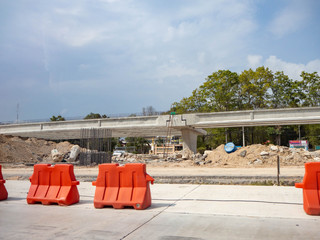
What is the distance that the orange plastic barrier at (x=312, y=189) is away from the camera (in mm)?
5762

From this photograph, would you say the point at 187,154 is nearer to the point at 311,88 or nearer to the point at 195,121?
the point at 195,121

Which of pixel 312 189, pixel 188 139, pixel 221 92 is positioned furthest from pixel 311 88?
pixel 312 189

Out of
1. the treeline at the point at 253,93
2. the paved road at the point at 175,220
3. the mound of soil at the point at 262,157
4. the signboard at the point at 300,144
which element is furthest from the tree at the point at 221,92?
the paved road at the point at 175,220

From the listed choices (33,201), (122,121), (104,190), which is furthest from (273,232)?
(122,121)

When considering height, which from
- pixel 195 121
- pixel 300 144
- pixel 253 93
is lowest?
pixel 300 144

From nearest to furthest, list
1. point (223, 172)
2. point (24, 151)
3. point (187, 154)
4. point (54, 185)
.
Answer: point (54, 185)
point (223, 172)
point (187, 154)
point (24, 151)

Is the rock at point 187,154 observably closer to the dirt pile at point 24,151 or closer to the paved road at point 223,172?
the paved road at point 223,172

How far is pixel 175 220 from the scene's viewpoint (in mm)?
5617

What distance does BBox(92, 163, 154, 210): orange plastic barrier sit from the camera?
21.8 feet

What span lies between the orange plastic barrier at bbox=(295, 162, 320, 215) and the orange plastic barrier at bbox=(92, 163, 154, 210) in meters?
3.31

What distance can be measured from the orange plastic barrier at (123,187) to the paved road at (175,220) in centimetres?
20

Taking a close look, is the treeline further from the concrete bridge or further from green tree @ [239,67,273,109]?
the concrete bridge

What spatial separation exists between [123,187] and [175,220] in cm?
175

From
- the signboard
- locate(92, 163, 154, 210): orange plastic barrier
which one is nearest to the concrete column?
the signboard
